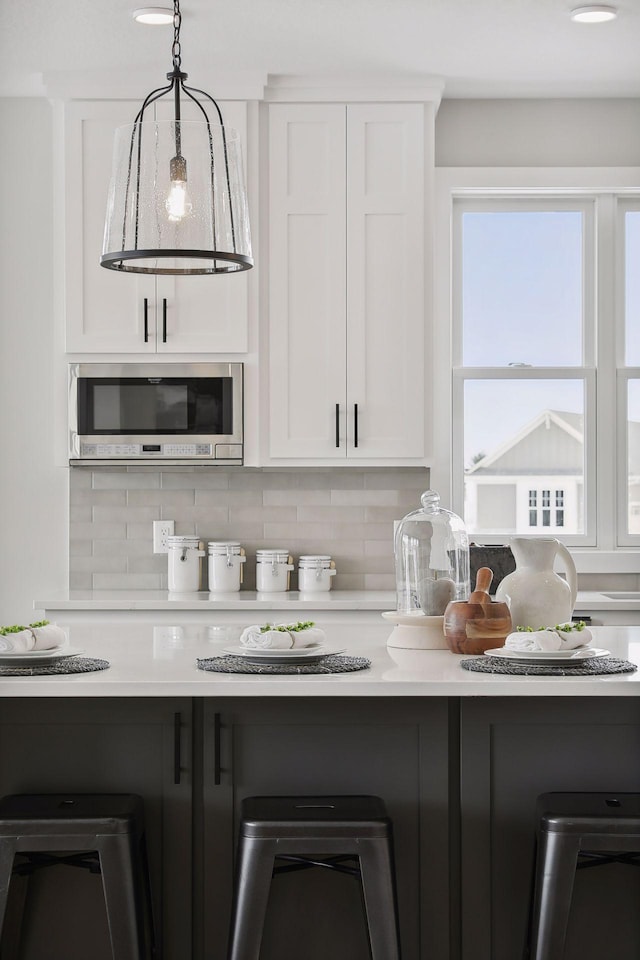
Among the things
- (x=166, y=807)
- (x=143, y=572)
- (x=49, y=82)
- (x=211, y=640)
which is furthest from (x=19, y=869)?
(x=49, y=82)

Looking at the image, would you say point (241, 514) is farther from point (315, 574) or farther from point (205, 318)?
point (205, 318)

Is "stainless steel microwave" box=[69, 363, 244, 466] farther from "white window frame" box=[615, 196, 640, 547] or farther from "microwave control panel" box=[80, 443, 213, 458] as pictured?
"white window frame" box=[615, 196, 640, 547]

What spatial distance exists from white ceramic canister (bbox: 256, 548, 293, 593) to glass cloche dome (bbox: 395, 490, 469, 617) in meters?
1.29

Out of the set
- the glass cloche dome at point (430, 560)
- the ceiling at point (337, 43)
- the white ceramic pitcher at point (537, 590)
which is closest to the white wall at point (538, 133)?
the ceiling at point (337, 43)

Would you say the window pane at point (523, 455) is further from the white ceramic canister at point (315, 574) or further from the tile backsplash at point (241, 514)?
the white ceramic canister at point (315, 574)

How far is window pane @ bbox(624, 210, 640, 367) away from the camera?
436 centimetres

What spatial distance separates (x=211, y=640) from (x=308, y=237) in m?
1.95

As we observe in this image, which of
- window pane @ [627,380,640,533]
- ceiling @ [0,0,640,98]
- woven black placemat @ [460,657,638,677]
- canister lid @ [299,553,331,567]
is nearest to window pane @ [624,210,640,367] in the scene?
window pane @ [627,380,640,533]

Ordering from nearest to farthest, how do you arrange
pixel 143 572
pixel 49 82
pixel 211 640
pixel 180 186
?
pixel 180 186
pixel 211 640
pixel 49 82
pixel 143 572

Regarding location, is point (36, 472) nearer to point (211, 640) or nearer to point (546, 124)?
point (211, 640)

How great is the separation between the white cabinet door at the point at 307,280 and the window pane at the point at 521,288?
67 centimetres

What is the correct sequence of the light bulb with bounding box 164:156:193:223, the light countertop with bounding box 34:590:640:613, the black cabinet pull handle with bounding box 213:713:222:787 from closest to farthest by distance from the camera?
1. the light bulb with bounding box 164:156:193:223
2. the black cabinet pull handle with bounding box 213:713:222:787
3. the light countertop with bounding box 34:590:640:613

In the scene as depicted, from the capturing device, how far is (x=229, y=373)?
3963 millimetres

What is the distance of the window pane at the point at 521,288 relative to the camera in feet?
14.4
